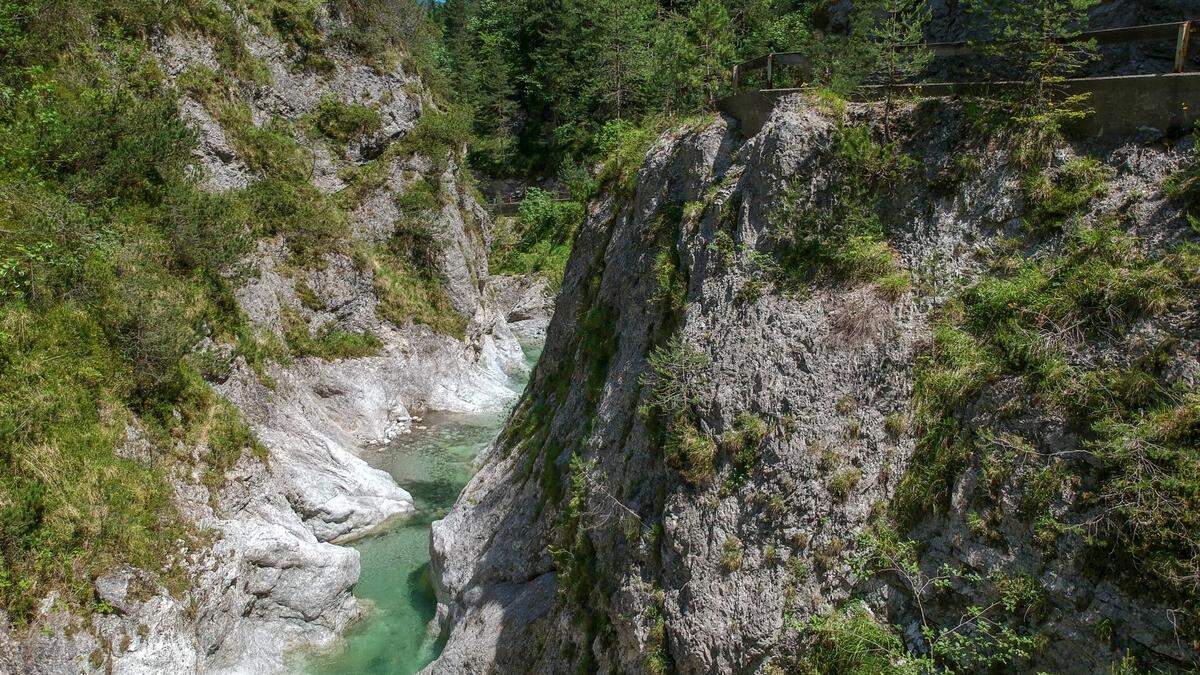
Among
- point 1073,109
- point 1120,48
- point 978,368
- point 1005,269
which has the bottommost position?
point 978,368

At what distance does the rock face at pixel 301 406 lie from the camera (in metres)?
11.6

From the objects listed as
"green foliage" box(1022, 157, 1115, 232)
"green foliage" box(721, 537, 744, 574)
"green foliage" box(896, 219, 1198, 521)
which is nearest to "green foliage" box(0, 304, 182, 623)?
"green foliage" box(721, 537, 744, 574)

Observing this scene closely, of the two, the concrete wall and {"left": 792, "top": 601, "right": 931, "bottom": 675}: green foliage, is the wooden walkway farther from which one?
{"left": 792, "top": 601, "right": 931, "bottom": 675}: green foliage

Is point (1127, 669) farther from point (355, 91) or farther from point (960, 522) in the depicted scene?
point (355, 91)

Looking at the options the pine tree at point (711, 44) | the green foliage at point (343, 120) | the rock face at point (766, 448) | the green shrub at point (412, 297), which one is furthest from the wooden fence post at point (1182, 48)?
the green foliage at point (343, 120)

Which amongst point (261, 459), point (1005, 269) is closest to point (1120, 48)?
point (1005, 269)

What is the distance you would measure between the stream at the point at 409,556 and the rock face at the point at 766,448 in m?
2.95

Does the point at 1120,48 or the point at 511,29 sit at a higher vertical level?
the point at 511,29

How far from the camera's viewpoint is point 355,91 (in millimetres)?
29328

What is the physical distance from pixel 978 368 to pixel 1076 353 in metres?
0.89

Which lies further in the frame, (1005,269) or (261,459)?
(261,459)

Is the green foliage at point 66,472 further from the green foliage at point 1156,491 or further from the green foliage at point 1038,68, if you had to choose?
the green foliage at point 1038,68

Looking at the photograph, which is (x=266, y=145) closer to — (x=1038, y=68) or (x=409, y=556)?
(x=409, y=556)

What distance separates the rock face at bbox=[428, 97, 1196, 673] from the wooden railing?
3.52 feet
